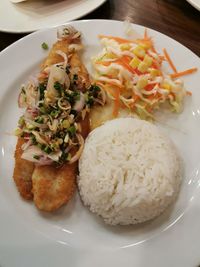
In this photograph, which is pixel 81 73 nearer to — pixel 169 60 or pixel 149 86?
pixel 149 86

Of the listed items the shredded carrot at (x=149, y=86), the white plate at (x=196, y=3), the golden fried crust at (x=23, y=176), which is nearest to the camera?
the golden fried crust at (x=23, y=176)

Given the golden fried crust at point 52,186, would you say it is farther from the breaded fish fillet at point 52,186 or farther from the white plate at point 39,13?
the white plate at point 39,13

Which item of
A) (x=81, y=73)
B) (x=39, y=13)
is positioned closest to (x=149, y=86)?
(x=81, y=73)

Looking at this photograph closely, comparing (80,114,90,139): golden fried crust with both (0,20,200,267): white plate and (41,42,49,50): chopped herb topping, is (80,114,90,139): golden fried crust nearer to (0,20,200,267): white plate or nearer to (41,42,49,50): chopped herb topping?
(0,20,200,267): white plate

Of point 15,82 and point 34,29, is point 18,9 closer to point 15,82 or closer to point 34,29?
point 34,29

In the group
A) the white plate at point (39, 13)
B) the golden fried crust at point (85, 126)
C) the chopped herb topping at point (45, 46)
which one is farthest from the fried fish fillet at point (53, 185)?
the white plate at point (39, 13)

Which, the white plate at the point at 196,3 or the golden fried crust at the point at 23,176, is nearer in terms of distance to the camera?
the golden fried crust at the point at 23,176
